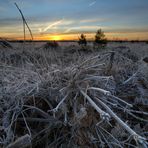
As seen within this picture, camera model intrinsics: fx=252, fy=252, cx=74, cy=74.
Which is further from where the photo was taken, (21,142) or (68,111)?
(68,111)

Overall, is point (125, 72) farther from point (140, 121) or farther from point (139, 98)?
point (140, 121)

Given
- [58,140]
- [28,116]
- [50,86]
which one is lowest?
[58,140]

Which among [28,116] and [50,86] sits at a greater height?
[50,86]

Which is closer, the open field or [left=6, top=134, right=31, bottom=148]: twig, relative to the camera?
[left=6, top=134, right=31, bottom=148]: twig

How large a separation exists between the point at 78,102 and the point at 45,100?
255mm

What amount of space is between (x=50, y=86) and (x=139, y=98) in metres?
0.77

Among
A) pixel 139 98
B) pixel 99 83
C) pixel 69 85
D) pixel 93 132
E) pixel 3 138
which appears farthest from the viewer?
pixel 139 98

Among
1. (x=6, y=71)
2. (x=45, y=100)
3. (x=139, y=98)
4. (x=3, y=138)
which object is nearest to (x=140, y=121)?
(x=139, y=98)

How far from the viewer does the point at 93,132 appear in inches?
68.4

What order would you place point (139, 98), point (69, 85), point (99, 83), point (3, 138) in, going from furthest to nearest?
point (139, 98) → point (99, 83) → point (69, 85) → point (3, 138)

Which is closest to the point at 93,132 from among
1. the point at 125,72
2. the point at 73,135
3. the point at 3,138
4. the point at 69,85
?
the point at 73,135

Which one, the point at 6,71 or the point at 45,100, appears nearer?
the point at 45,100

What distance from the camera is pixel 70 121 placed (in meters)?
1.72

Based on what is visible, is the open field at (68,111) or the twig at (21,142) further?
the open field at (68,111)
